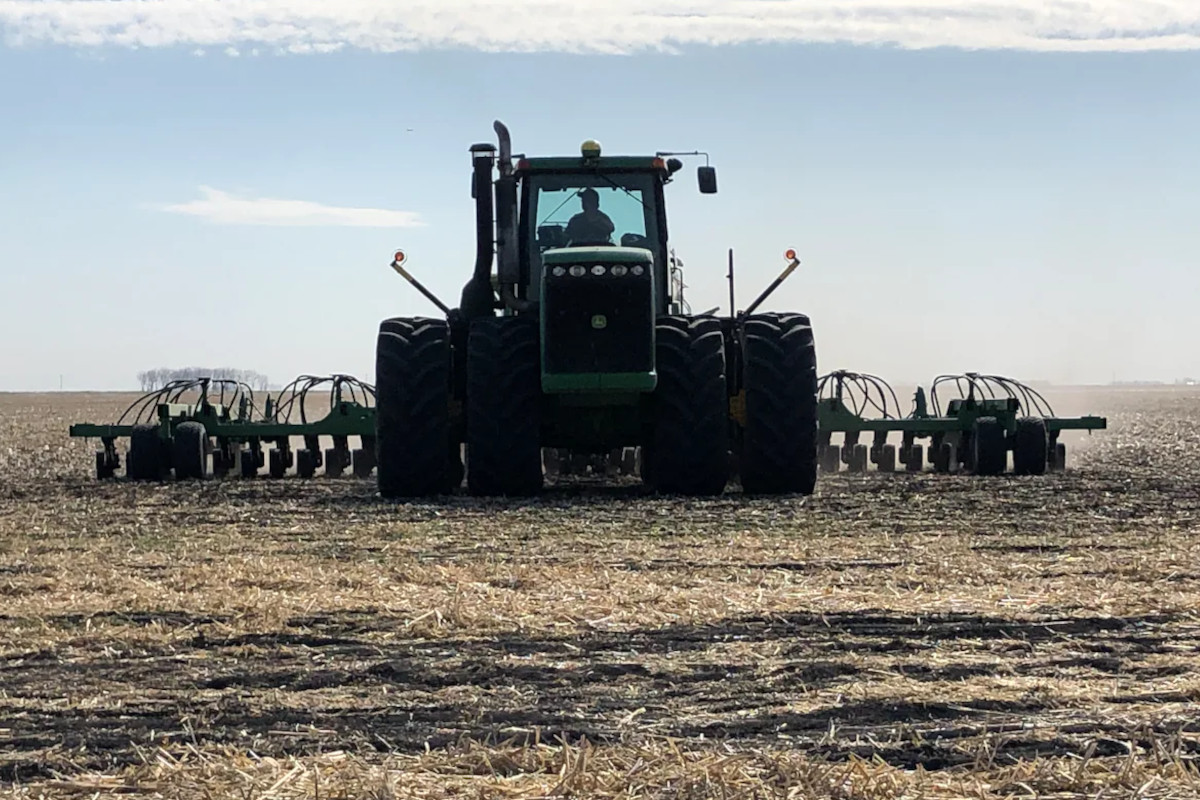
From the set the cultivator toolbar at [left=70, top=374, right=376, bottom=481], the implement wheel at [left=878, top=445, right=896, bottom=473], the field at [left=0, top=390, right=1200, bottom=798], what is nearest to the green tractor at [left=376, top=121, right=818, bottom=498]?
the field at [left=0, top=390, right=1200, bottom=798]

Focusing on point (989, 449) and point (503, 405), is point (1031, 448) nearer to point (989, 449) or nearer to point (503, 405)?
point (989, 449)

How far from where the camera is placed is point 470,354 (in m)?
12.0

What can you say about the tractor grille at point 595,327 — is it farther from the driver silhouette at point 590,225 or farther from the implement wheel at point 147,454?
the implement wheel at point 147,454

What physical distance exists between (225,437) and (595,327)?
5.99 m

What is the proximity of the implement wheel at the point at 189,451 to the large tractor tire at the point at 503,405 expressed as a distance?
179 inches

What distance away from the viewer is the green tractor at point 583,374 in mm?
11844

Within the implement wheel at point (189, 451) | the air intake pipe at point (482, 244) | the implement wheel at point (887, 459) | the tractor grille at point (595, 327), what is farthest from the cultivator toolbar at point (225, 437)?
the implement wheel at point (887, 459)

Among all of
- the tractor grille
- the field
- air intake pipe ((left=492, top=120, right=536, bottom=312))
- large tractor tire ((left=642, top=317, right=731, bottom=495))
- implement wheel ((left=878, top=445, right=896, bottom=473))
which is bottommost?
the field

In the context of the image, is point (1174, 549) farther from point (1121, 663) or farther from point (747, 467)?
point (747, 467)

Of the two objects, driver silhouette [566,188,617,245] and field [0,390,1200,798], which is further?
driver silhouette [566,188,617,245]

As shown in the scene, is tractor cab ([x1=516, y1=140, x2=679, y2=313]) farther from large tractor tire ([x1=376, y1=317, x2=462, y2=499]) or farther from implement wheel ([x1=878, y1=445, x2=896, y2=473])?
implement wheel ([x1=878, y1=445, x2=896, y2=473])

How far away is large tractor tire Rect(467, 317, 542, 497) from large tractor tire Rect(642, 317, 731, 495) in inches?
37.7

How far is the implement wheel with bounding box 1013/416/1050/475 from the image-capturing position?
50.9 feet

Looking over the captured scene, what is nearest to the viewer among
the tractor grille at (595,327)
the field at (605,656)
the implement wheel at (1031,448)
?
the field at (605,656)
